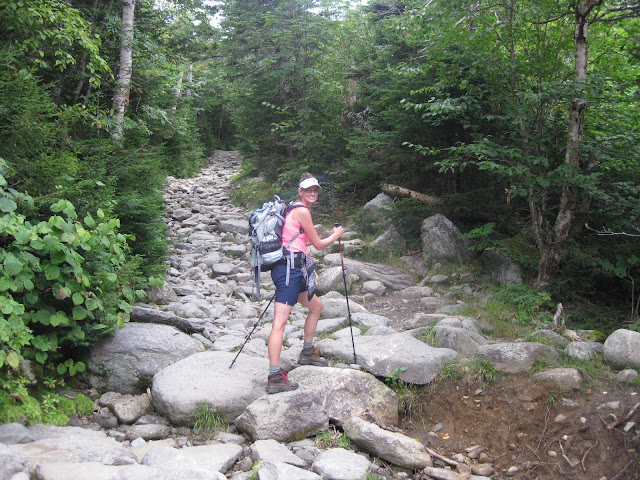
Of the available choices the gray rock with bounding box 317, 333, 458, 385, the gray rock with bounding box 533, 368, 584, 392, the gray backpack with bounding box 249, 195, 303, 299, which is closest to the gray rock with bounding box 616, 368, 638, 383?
the gray rock with bounding box 533, 368, 584, 392

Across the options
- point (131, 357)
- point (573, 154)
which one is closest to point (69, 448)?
point (131, 357)

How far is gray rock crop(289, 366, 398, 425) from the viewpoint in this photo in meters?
4.72

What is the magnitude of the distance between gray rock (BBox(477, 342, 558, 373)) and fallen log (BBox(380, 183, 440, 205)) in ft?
16.8

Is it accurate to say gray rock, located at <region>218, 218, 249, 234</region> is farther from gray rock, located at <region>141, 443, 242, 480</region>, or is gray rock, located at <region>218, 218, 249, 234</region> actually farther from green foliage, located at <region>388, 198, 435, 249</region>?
gray rock, located at <region>141, 443, 242, 480</region>

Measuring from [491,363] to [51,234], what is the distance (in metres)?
4.74

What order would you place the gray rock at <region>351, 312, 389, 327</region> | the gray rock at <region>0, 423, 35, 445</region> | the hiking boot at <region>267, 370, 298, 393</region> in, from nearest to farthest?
the gray rock at <region>0, 423, 35, 445</region> < the hiking boot at <region>267, 370, 298, 393</region> < the gray rock at <region>351, 312, 389, 327</region>

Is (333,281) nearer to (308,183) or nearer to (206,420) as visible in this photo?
(308,183)

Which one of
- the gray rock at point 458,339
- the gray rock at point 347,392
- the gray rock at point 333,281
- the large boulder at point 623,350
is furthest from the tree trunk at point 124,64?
the large boulder at point 623,350

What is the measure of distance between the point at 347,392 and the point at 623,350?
3.08m

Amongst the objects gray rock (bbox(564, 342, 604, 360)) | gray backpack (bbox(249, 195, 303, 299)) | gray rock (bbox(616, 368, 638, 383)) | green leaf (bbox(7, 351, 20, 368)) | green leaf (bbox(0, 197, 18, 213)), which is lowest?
gray rock (bbox(616, 368, 638, 383))

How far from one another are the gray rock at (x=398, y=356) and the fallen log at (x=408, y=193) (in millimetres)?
5050

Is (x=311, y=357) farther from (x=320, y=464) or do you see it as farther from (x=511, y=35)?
(x=511, y=35)

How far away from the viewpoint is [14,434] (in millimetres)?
3578

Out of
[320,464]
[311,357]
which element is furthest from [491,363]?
[320,464]
